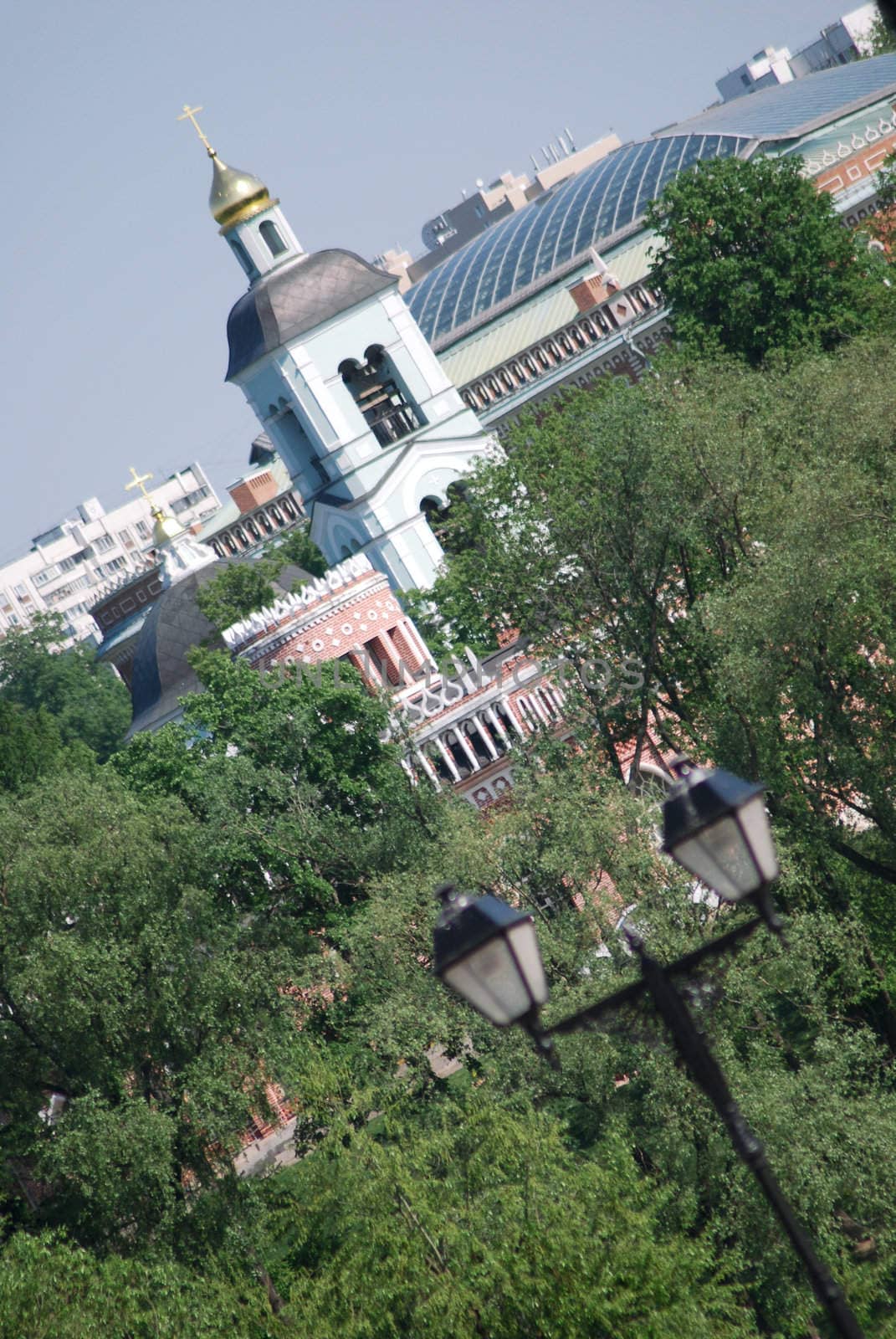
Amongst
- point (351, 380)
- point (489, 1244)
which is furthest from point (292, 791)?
point (351, 380)

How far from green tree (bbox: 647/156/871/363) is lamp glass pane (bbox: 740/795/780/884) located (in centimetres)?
4230

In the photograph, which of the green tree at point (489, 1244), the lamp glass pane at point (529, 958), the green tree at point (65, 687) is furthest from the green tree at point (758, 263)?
the green tree at point (65, 687)

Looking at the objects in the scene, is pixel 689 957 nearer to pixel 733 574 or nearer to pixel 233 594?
pixel 733 574

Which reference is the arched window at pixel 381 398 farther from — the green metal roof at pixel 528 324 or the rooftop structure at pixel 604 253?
the green metal roof at pixel 528 324

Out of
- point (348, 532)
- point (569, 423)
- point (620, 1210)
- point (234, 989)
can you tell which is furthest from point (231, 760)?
point (348, 532)

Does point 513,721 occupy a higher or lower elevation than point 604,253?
lower

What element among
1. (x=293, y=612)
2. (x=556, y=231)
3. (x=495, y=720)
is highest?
(x=556, y=231)

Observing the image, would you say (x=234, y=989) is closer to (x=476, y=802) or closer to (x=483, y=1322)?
(x=483, y=1322)

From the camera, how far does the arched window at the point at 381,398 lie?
169ft

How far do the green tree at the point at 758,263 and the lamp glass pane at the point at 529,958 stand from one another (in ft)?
140

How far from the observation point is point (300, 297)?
166 ft

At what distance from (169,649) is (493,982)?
157 feet

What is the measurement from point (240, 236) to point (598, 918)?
30880 millimetres

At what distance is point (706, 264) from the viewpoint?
50500 mm
